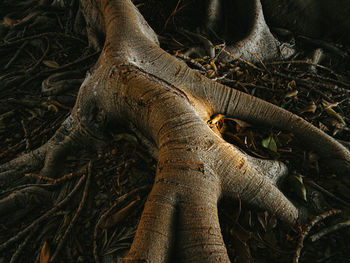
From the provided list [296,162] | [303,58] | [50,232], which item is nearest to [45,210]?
[50,232]

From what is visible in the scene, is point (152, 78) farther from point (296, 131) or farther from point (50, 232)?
point (50, 232)

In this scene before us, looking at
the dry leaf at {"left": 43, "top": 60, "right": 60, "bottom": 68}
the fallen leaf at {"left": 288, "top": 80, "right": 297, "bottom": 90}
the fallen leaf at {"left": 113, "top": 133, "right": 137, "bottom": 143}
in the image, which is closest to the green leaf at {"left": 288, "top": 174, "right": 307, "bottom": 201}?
the fallen leaf at {"left": 288, "top": 80, "right": 297, "bottom": 90}

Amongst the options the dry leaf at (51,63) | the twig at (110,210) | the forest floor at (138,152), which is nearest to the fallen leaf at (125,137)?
the forest floor at (138,152)

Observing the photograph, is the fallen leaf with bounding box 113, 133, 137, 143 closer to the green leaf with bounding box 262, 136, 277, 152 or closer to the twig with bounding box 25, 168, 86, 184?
the twig with bounding box 25, 168, 86, 184

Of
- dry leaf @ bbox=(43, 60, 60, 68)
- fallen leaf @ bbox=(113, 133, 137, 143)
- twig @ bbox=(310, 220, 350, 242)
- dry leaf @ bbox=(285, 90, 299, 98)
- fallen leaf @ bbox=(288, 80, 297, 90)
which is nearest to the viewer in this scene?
twig @ bbox=(310, 220, 350, 242)

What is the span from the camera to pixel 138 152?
1665 millimetres

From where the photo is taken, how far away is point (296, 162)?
1.60m

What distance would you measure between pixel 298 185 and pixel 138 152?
1.32 m

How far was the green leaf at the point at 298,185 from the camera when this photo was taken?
1.41 m

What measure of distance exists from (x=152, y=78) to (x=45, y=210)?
1.45 m

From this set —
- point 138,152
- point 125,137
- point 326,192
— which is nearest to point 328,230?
point 326,192

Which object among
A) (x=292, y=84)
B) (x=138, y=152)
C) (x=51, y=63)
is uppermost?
(x=292, y=84)

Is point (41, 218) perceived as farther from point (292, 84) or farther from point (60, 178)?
point (292, 84)

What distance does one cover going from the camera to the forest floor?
1.27 m
